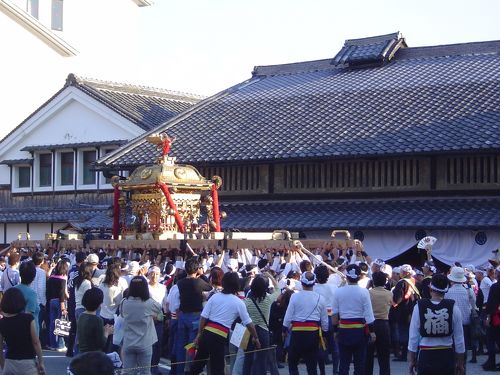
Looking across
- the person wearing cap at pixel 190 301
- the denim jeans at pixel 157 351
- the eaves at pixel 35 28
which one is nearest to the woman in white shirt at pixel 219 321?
the person wearing cap at pixel 190 301

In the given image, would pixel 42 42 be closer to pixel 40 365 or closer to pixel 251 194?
pixel 251 194

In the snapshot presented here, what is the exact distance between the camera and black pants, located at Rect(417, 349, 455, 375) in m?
10.0

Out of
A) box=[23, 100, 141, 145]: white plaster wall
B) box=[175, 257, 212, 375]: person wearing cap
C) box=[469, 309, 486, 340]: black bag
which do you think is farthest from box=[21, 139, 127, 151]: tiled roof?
box=[175, 257, 212, 375]: person wearing cap

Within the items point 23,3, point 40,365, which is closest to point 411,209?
point 40,365

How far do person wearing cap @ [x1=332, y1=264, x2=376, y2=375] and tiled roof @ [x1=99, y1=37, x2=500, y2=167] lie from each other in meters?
10.4

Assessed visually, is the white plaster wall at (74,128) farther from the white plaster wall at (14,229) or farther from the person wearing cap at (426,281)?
the person wearing cap at (426,281)

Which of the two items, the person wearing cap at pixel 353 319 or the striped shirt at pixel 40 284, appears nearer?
the person wearing cap at pixel 353 319

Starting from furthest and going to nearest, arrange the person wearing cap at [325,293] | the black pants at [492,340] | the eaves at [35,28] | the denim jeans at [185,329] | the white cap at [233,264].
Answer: the eaves at [35,28] < the white cap at [233,264] < the black pants at [492,340] < the person wearing cap at [325,293] < the denim jeans at [185,329]

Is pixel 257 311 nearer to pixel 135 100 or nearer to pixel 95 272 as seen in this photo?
pixel 95 272

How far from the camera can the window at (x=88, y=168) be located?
31844mm

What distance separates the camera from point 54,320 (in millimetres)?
17422

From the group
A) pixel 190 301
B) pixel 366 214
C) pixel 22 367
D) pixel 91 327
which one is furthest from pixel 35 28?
pixel 22 367

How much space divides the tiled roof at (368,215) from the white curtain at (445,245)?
0.34 m

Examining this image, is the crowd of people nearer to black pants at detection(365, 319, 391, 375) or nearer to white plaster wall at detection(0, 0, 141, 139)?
black pants at detection(365, 319, 391, 375)
